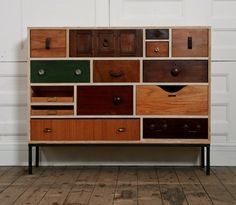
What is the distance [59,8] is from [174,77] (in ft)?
3.33

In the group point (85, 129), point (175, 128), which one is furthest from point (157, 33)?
point (85, 129)

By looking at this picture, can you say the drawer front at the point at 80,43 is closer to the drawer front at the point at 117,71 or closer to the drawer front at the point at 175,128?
the drawer front at the point at 117,71

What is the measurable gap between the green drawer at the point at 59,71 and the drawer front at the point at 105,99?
8 centimetres

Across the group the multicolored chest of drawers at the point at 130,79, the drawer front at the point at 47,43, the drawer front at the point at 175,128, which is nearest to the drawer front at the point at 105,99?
the multicolored chest of drawers at the point at 130,79

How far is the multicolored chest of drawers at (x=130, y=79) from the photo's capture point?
9.12 feet

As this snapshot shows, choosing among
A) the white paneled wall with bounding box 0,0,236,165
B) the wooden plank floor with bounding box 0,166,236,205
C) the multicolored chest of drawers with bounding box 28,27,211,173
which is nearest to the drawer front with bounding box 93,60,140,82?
the multicolored chest of drawers with bounding box 28,27,211,173

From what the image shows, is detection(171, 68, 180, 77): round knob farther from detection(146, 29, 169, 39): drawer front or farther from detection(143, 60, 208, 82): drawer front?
detection(146, 29, 169, 39): drawer front

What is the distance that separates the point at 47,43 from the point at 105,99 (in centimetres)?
51

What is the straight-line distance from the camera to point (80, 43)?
2793 mm

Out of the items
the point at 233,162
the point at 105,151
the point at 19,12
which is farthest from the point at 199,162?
the point at 19,12

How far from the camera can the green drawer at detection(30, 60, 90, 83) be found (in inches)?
110

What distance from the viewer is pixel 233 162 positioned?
3154mm

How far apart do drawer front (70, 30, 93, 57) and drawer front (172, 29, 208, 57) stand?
543 mm

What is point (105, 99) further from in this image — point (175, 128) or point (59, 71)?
point (175, 128)
